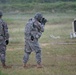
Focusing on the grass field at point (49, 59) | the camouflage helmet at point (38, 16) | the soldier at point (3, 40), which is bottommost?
the grass field at point (49, 59)

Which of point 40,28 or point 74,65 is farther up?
point 40,28

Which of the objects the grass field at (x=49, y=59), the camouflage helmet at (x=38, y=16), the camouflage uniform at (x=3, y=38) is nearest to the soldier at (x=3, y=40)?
the camouflage uniform at (x=3, y=38)

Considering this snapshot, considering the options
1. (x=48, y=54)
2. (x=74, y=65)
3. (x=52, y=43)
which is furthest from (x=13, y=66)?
(x=52, y=43)

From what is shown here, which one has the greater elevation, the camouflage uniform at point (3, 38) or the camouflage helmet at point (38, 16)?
the camouflage helmet at point (38, 16)

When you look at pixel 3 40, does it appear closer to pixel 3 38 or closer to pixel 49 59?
pixel 3 38

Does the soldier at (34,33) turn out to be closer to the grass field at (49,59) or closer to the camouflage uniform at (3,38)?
the grass field at (49,59)

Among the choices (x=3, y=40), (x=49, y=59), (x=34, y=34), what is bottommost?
(x=49, y=59)

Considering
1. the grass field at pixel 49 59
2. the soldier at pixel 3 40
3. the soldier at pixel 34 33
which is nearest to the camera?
the grass field at pixel 49 59

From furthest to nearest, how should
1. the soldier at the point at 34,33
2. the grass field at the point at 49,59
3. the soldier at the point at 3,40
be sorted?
the soldier at the point at 3,40
the soldier at the point at 34,33
the grass field at the point at 49,59

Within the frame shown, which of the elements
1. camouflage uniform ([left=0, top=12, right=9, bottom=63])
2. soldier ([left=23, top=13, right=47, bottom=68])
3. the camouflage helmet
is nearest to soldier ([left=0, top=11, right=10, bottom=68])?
camouflage uniform ([left=0, top=12, right=9, bottom=63])

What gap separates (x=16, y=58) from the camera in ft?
44.9

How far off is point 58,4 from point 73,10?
→ 6.90 ft

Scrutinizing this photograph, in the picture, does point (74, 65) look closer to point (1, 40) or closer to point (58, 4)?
point (1, 40)

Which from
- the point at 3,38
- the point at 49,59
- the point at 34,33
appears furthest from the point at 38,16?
the point at 49,59
